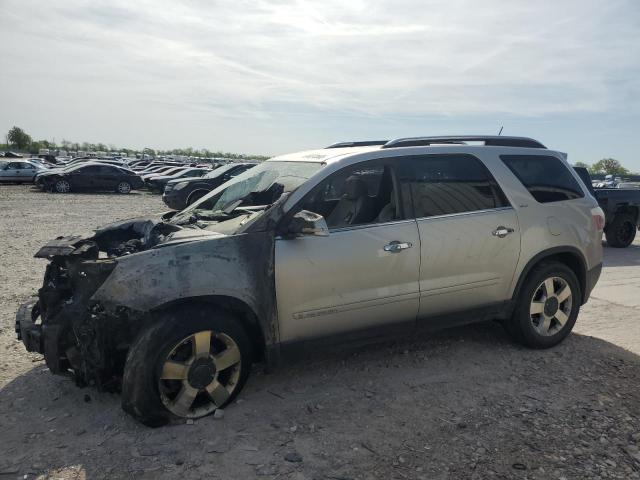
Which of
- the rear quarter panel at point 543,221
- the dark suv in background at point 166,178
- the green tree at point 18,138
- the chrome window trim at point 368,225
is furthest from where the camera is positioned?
the green tree at point 18,138

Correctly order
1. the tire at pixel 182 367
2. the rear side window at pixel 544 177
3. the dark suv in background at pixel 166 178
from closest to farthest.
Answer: the tire at pixel 182 367
the rear side window at pixel 544 177
the dark suv in background at pixel 166 178

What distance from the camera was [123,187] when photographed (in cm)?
2514

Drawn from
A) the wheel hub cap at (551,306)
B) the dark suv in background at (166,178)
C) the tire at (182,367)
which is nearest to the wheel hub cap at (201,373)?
the tire at (182,367)

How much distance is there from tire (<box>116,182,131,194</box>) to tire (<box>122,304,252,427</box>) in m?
23.7

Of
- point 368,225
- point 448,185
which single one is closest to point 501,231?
point 448,185

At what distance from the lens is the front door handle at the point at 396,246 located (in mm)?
3799

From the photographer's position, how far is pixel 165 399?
331 centimetres

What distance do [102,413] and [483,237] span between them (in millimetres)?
3194

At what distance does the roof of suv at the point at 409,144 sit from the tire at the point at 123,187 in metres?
22.3

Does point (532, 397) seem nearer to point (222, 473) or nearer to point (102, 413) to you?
point (222, 473)

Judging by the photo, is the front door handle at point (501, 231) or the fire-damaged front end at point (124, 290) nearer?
the fire-damaged front end at point (124, 290)

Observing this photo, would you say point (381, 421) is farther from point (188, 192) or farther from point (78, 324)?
point (188, 192)

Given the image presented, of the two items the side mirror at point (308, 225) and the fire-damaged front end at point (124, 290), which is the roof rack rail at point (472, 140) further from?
the fire-damaged front end at point (124, 290)

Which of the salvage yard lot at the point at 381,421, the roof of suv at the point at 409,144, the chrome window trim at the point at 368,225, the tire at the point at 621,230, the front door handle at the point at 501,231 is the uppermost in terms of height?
the roof of suv at the point at 409,144
